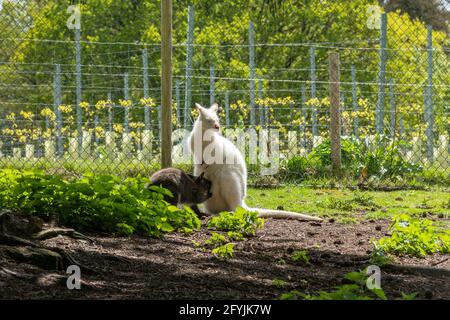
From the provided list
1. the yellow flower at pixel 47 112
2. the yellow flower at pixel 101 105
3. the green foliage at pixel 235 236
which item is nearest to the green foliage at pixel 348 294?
the green foliage at pixel 235 236

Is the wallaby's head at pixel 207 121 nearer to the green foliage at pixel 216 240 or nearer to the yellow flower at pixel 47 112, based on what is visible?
the green foliage at pixel 216 240

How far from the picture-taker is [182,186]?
8.12 meters

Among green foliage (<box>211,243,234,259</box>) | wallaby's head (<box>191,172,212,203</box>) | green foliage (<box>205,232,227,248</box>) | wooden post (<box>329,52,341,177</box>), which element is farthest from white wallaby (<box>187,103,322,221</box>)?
wooden post (<box>329,52,341,177</box>)

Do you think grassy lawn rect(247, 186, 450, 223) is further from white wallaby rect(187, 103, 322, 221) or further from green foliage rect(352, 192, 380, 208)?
white wallaby rect(187, 103, 322, 221)

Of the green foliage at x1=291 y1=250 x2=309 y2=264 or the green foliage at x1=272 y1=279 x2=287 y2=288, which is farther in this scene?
the green foliage at x1=291 y1=250 x2=309 y2=264

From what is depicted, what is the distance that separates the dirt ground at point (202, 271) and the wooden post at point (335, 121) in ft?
16.5

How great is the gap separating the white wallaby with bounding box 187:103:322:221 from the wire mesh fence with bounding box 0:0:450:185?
3.03 m

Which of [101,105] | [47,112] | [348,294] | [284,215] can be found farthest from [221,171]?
[47,112]

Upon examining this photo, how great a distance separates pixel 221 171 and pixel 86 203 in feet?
7.97

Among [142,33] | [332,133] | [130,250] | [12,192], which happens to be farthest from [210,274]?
[142,33]

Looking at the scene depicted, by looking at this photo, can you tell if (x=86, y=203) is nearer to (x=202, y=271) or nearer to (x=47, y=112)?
(x=202, y=271)

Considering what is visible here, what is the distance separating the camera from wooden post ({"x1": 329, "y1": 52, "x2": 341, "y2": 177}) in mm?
12211

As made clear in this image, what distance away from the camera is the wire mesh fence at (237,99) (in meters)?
12.4

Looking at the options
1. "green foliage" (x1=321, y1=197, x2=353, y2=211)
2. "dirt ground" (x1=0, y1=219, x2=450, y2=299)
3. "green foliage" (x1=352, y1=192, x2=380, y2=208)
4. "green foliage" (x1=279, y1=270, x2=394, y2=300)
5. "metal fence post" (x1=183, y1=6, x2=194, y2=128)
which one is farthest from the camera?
"metal fence post" (x1=183, y1=6, x2=194, y2=128)
